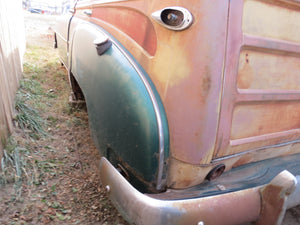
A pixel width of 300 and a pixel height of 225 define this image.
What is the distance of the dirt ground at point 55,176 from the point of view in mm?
1854

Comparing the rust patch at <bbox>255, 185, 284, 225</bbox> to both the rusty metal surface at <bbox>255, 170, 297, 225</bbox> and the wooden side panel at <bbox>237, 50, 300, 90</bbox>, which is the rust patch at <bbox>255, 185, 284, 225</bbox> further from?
the wooden side panel at <bbox>237, 50, 300, 90</bbox>

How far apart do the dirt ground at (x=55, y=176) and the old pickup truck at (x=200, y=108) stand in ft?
1.75

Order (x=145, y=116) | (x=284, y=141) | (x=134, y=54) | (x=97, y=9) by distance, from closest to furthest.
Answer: (x=145, y=116), (x=134, y=54), (x=284, y=141), (x=97, y=9)

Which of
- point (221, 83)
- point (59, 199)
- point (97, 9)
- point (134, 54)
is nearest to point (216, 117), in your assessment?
point (221, 83)

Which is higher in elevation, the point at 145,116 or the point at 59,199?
the point at 145,116

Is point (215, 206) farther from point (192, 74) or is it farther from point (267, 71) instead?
point (267, 71)

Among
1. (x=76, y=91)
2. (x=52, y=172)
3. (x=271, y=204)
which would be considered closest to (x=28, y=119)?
(x=76, y=91)

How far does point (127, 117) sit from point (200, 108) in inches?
17.5

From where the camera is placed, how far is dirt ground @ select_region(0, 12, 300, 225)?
1854 mm

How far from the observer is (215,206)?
1.31 meters

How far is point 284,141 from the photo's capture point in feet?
5.98

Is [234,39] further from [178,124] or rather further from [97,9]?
[97,9]

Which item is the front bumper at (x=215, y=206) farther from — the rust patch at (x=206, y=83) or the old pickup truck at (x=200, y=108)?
the rust patch at (x=206, y=83)

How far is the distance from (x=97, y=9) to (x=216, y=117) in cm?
162
